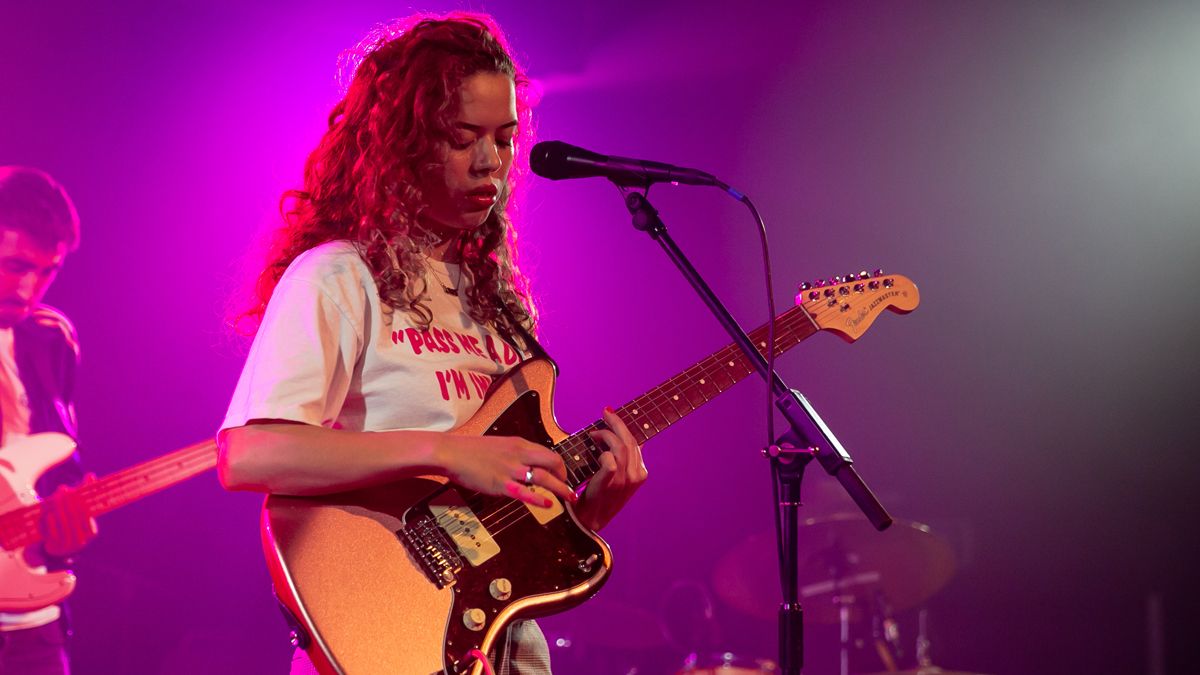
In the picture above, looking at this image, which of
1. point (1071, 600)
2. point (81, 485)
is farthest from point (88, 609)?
point (1071, 600)

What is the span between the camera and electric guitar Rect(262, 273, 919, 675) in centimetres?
171

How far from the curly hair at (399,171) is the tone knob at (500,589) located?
1.86 ft

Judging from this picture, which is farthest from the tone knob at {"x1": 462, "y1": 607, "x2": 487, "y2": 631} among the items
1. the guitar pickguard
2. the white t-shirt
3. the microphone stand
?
the microphone stand

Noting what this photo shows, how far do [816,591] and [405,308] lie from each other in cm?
302

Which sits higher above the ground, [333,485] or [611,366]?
[611,366]

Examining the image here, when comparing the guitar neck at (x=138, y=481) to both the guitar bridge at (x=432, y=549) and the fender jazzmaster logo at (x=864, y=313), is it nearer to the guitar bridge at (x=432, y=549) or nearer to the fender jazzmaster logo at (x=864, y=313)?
the guitar bridge at (x=432, y=549)

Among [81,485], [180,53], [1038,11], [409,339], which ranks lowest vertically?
A: [81,485]

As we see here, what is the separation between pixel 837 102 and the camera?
207 inches

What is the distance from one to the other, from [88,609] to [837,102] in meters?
4.20

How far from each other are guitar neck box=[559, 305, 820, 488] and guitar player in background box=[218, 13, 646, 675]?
46 mm

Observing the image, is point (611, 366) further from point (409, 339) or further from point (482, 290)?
point (409, 339)

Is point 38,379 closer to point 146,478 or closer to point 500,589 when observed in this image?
point 146,478

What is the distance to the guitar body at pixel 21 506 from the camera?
3.14 metres

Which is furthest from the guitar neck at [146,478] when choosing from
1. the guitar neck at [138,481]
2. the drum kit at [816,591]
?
the drum kit at [816,591]
